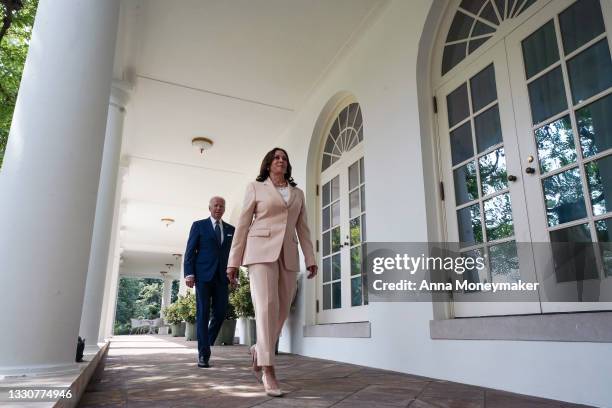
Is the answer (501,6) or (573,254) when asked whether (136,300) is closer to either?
(501,6)

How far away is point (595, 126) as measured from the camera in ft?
7.80

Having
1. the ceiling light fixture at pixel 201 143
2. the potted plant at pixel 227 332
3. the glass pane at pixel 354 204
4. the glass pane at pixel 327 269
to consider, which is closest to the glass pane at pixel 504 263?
the glass pane at pixel 354 204

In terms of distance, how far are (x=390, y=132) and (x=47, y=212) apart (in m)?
2.98

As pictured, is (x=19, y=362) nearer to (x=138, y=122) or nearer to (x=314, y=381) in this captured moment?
(x=314, y=381)

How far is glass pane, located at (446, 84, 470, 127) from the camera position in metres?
3.47

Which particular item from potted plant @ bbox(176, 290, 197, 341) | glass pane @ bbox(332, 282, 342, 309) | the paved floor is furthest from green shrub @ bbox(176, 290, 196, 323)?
the paved floor

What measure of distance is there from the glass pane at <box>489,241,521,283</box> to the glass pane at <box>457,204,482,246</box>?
0.59 feet

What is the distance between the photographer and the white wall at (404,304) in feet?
7.41

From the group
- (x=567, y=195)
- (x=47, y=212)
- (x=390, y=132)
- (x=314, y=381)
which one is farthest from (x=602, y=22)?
(x=47, y=212)

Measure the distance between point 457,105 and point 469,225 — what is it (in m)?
1.03

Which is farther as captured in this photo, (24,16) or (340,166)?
(24,16)

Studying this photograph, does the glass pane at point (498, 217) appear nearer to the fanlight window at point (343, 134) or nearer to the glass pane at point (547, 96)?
the glass pane at point (547, 96)

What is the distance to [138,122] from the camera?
7086 millimetres

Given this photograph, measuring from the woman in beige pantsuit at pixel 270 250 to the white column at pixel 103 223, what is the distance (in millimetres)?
2764
